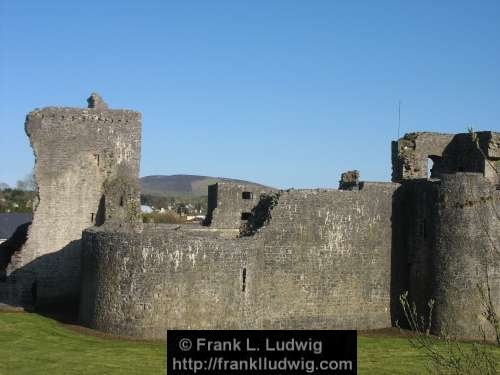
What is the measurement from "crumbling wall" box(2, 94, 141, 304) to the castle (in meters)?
0.04

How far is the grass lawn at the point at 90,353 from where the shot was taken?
17.1m

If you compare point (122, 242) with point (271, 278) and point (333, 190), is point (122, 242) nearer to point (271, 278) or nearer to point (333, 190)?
point (271, 278)

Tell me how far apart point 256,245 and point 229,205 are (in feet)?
16.0

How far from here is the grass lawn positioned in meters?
17.1

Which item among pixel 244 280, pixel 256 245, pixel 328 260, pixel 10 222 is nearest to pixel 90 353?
pixel 244 280

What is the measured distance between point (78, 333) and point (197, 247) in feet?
14.3

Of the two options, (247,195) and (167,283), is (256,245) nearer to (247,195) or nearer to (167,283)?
(167,283)

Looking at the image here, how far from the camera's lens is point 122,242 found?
822 inches

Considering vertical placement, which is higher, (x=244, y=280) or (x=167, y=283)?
(x=244, y=280)

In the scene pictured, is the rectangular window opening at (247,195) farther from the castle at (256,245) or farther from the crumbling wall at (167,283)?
the crumbling wall at (167,283)

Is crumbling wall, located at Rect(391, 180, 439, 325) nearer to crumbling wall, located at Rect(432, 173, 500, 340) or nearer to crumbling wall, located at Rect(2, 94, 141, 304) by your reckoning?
crumbling wall, located at Rect(432, 173, 500, 340)

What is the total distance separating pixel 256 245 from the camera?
21.7m

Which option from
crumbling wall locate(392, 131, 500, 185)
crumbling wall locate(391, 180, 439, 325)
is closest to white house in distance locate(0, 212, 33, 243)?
crumbling wall locate(392, 131, 500, 185)

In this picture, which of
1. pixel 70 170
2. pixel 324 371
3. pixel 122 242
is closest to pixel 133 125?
pixel 70 170
